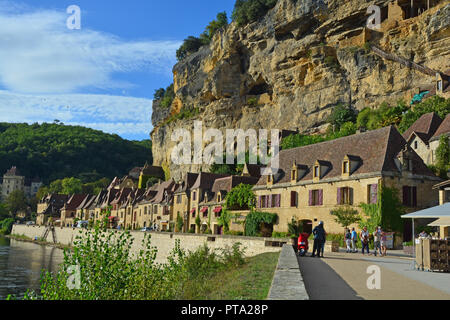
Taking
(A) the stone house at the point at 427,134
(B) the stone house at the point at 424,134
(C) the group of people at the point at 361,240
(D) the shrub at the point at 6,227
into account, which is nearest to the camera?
(C) the group of people at the point at 361,240

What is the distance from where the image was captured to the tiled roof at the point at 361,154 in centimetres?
3152

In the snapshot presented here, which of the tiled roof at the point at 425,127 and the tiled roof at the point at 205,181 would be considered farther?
the tiled roof at the point at 205,181

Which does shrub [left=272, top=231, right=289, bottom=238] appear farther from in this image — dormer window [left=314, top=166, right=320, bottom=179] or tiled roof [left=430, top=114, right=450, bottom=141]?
tiled roof [left=430, top=114, right=450, bottom=141]

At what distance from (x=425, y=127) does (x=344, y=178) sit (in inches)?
576

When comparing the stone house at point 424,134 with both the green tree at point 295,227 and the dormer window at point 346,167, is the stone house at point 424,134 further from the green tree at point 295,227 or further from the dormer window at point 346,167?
the green tree at point 295,227

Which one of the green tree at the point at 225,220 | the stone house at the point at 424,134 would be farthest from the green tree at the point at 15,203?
the stone house at the point at 424,134

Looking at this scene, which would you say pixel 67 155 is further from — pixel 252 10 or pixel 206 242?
pixel 206 242

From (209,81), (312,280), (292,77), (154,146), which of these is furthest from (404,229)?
(154,146)

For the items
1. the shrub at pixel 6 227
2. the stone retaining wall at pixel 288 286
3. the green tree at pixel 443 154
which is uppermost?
the green tree at pixel 443 154

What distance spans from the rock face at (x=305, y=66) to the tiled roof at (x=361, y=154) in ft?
64.0

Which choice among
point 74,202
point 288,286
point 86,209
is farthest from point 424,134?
point 74,202

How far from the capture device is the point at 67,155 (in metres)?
155

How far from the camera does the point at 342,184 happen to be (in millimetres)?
32750
